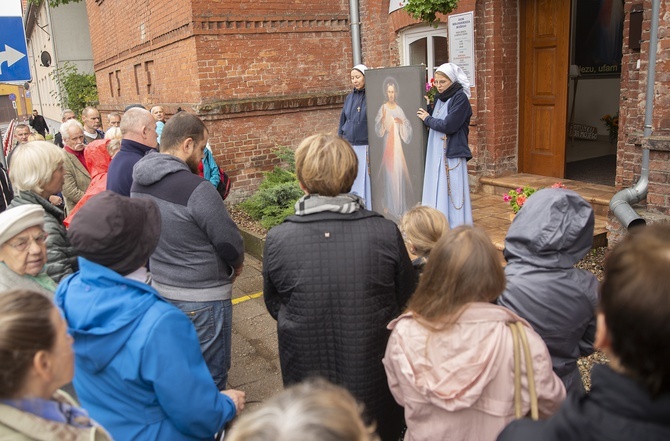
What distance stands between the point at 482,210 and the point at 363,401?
5059 mm

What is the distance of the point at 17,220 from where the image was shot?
2.50 metres

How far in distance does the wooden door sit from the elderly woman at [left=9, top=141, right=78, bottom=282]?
6447mm

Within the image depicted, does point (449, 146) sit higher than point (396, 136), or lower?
lower

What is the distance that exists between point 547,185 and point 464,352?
6.02m

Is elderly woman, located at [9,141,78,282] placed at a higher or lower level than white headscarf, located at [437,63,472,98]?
lower

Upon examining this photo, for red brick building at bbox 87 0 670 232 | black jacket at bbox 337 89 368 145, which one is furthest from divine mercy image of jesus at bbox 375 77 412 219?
red brick building at bbox 87 0 670 232

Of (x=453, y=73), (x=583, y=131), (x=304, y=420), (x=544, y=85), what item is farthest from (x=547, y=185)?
(x=304, y=420)

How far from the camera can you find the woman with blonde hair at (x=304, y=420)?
3.43 feet

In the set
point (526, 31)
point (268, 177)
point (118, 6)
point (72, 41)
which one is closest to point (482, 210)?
point (526, 31)

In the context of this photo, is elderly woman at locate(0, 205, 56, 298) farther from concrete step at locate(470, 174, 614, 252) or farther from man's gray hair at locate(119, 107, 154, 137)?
concrete step at locate(470, 174, 614, 252)

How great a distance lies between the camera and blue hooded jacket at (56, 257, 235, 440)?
71.5 inches

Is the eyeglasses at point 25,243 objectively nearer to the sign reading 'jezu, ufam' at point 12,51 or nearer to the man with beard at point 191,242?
the man with beard at point 191,242

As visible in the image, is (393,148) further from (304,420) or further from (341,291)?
(304,420)

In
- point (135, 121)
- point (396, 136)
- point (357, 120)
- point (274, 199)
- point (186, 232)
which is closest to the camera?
point (186, 232)
